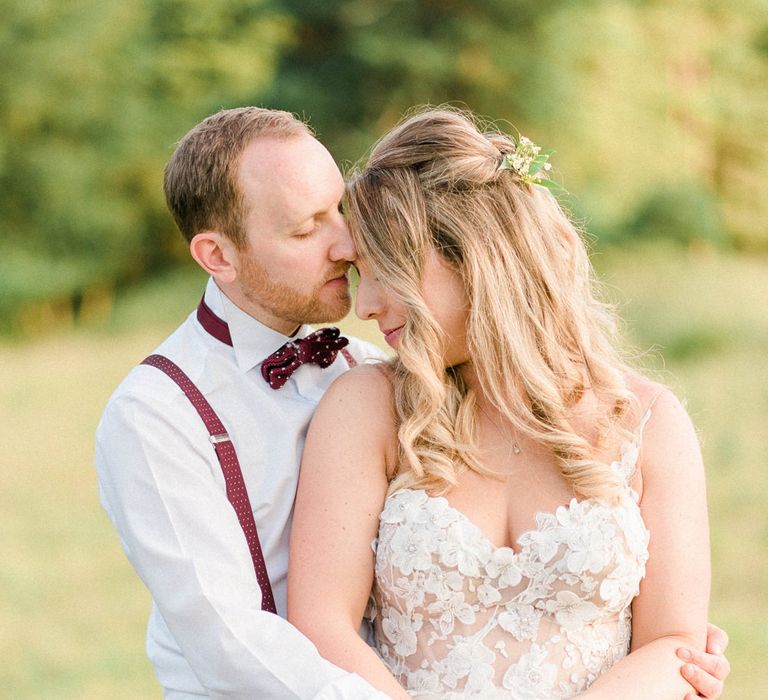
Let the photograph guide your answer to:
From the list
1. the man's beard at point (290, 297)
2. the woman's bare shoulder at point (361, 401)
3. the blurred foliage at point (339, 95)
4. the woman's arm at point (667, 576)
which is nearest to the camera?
the woman's arm at point (667, 576)

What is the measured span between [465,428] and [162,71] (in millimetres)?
10823

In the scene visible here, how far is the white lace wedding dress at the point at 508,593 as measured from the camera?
220 centimetres

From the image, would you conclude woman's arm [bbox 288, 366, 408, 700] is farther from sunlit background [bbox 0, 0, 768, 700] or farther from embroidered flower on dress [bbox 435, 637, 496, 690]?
sunlit background [bbox 0, 0, 768, 700]

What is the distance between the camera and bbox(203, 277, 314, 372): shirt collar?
2381mm

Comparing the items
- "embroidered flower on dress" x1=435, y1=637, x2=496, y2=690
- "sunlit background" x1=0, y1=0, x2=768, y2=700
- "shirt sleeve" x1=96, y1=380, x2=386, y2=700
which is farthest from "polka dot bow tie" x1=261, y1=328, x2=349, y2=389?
"sunlit background" x1=0, y1=0, x2=768, y2=700

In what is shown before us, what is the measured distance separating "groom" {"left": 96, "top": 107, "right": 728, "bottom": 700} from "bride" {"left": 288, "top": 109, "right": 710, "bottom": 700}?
0.29ft

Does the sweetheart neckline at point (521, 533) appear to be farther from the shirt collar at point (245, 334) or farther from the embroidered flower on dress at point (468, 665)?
the shirt collar at point (245, 334)

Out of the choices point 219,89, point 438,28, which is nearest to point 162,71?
point 219,89

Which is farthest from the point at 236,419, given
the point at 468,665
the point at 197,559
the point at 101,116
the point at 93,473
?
the point at 101,116

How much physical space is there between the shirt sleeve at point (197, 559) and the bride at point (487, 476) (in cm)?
11

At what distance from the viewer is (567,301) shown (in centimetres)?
238

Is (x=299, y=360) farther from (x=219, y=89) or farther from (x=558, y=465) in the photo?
(x=219, y=89)

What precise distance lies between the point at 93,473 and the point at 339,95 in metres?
5.57

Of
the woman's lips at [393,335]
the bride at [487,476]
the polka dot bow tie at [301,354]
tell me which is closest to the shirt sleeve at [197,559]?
the bride at [487,476]
